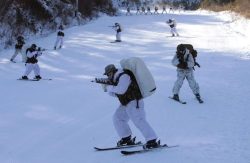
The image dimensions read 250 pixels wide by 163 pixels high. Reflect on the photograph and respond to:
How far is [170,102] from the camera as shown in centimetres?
1395

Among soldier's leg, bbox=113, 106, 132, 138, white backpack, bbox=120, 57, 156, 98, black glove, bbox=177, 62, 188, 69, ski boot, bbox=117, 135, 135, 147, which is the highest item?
white backpack, bbox=120, 57, 156, 98

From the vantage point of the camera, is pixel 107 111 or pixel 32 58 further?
pixel 32 58

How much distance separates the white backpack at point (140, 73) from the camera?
823 cm

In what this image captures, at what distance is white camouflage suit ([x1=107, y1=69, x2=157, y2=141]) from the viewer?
8.19 meters

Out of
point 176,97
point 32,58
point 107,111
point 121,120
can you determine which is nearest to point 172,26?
point 32,58

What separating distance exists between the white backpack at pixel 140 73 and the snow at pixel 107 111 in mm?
1239

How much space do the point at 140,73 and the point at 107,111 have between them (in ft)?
16.2

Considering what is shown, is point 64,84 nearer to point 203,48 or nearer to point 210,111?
point 210,111

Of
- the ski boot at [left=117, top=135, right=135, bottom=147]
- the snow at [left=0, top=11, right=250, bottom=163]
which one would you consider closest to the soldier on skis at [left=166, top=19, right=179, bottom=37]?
the snow at [left=0, top=11, right=250, bottom=163]

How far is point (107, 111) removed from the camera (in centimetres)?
1303

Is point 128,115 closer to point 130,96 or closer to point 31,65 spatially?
point 130,96

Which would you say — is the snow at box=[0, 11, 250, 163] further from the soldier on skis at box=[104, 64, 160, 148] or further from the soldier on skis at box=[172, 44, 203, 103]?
the soldier on skis at box=[172, 44, 203, 103]

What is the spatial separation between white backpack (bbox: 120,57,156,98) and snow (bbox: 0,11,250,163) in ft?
4.07

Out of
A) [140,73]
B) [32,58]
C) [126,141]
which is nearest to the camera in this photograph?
[140,73]
